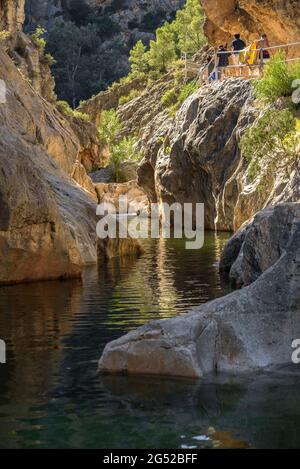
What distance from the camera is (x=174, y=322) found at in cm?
1237

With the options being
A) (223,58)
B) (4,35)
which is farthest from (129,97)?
(223,58)

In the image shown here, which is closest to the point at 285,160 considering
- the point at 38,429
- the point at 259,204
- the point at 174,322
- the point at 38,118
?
the point at 259,204

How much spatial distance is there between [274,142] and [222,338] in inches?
876

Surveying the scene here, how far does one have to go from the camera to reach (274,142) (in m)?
33.7

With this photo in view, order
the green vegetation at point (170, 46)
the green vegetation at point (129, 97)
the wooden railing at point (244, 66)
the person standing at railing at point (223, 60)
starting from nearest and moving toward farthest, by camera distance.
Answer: the wooden railing at point (244, 66) → the person standing at railing at point (223, 60) → the green vegetation at point (170, 46) → the green vegetation at point (129, 97)

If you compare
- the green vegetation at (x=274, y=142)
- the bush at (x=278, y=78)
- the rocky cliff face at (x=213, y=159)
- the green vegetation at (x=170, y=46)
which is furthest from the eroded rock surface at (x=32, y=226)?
the green vegetation at (x=170, y=46)

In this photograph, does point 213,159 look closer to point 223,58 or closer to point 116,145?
point 223,58

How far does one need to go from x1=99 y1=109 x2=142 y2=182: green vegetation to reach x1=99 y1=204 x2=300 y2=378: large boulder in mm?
54270

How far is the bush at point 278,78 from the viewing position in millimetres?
34875

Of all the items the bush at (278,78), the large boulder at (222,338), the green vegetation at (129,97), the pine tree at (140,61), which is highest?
the pine tree at (140,61)

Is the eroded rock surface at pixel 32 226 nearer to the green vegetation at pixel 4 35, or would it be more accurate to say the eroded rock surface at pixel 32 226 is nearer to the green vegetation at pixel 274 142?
the green vegetation at pixel 274 142

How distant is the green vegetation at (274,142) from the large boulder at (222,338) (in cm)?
1995

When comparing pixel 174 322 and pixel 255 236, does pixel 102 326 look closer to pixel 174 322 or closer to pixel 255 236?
pixel 174 322

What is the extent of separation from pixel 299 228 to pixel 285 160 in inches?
805
